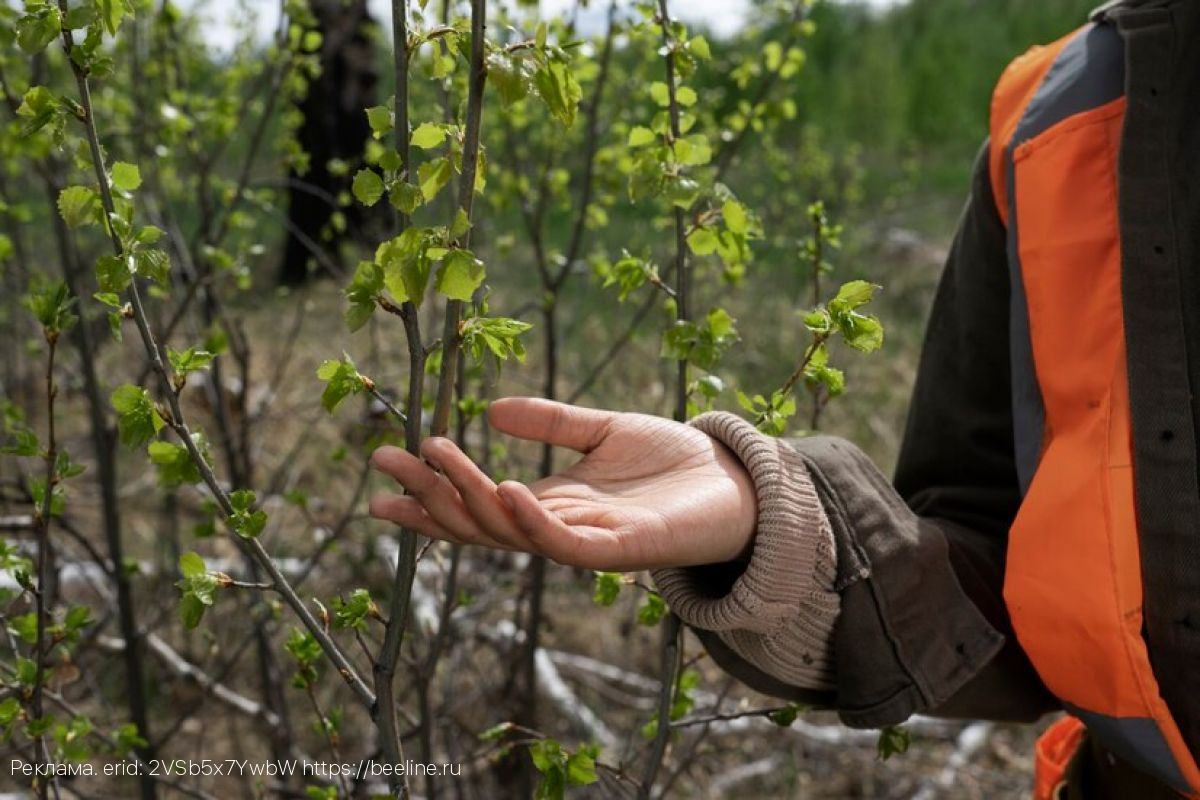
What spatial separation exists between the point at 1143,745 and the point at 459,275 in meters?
0.90

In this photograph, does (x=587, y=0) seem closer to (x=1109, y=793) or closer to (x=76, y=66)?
(x=76, y=66)

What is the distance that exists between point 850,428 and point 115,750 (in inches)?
147

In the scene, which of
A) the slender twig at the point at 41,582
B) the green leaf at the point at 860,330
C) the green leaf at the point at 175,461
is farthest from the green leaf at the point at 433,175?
the slender twig at the point at 41,582

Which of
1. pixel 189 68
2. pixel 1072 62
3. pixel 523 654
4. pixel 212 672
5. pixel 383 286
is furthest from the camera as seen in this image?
pixel 212 672

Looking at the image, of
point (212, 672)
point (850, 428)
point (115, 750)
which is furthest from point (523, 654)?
point (850, 428)

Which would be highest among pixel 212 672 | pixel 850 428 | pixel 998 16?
pixel 998 16

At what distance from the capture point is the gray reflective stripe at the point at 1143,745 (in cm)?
116

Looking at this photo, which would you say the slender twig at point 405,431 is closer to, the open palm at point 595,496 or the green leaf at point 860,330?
the open palm at point 595,496

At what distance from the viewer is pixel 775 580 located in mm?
1118

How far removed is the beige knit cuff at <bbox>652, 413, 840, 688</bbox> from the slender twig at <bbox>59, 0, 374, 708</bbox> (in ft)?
1.16

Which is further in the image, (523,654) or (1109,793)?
(523,654)

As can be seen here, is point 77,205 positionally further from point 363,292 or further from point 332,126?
point 332,126

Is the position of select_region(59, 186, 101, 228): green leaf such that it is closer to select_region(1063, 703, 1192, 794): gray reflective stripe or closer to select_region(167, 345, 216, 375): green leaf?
select_region(167, 345, 216, 375): green leaf

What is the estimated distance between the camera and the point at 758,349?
214 inches
